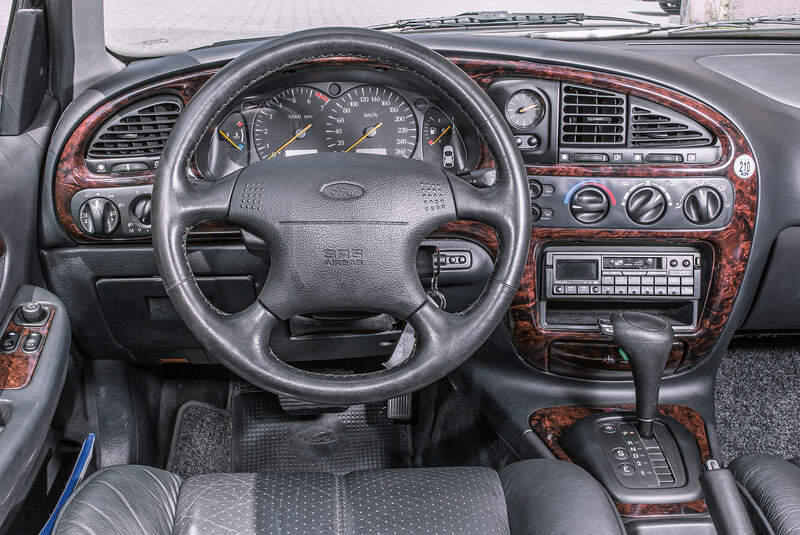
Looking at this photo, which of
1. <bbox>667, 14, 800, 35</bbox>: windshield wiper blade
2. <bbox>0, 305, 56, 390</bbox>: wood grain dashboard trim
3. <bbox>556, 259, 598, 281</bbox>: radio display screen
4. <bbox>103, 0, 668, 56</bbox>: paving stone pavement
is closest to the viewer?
<bbox>0, 305, 56, 390</bbox>: wood grain dashboard trim

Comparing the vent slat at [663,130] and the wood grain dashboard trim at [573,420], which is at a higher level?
the vent slat at [663,130]

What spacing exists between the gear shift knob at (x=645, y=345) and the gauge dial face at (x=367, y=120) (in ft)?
1.86

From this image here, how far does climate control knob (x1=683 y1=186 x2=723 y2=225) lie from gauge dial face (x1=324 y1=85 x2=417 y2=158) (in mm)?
593

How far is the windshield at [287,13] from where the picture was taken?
176 cm

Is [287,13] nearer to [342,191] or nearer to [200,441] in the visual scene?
[342,191]

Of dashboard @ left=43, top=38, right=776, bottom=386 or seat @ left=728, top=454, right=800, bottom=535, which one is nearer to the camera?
seat @ left=728, top=454, right=800, bottom=535

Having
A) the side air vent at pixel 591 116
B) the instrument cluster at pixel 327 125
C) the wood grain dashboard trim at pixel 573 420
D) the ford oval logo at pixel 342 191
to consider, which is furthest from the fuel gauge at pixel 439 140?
the wood grain dashboard trim at pixel 573 420

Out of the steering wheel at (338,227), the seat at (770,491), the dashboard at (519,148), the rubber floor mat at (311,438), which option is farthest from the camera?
the rubber floor mat at (311,438)

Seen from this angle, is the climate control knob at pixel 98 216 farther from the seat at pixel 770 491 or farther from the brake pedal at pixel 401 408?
the seat at pixel 770 491

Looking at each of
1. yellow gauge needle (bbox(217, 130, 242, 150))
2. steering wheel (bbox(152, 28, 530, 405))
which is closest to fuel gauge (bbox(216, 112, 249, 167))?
yellow gauge needle (bbox(217, 130, 242, 150))

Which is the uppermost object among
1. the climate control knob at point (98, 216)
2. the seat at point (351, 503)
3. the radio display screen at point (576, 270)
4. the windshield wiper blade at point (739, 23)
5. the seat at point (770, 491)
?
the windshield wiper blade at point (739, 23)

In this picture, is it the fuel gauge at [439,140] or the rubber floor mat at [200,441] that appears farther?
the rubber floor mat at [200,441]

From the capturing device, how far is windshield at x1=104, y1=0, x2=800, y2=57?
1761 millimetres

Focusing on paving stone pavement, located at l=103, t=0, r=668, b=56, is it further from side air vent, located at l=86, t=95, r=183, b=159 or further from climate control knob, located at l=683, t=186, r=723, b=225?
climate control knob, located at l=683, t=186, r=723, b=225
